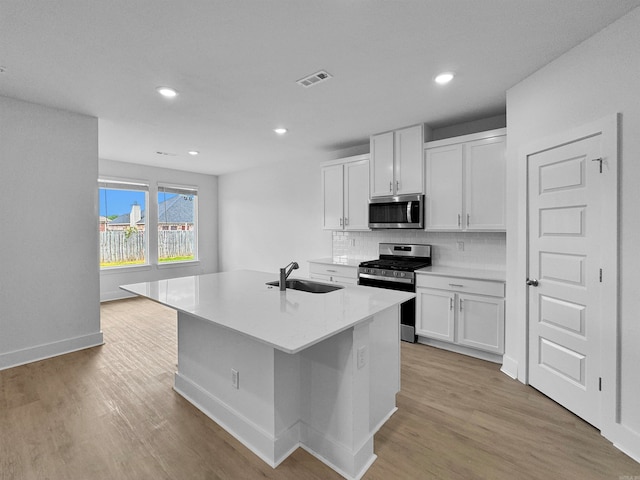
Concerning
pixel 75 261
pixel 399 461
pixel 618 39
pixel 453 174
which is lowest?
pixel 399 461

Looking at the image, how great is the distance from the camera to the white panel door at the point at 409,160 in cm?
368

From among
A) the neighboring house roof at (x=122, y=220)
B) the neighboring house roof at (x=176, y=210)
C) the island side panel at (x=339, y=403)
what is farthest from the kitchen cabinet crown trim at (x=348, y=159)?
the neighboring house roof at (x=122, y=220)

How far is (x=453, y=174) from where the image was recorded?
11.4 ft

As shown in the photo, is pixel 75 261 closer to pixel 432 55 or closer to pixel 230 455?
pixel 230 455

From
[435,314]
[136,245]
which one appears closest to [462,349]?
[435,314]

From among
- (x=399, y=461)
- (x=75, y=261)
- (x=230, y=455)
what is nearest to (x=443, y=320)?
(x=399, y=461)

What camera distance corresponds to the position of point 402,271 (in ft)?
11.9

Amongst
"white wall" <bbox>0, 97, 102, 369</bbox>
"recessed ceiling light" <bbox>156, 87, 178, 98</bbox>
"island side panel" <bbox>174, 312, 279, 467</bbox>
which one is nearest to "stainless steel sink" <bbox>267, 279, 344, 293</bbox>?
"island side panel" <bbox>174, 312, 279, 467</bbox>

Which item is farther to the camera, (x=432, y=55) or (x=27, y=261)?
(x=27, y=261)

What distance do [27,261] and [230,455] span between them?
291 cm

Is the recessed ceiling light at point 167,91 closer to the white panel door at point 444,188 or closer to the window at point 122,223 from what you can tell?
the white panel door at point 444,188

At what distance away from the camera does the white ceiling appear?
71.0 inches

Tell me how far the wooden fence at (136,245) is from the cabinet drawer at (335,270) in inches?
141

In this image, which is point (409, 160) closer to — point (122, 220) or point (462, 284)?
point (462, 284)
